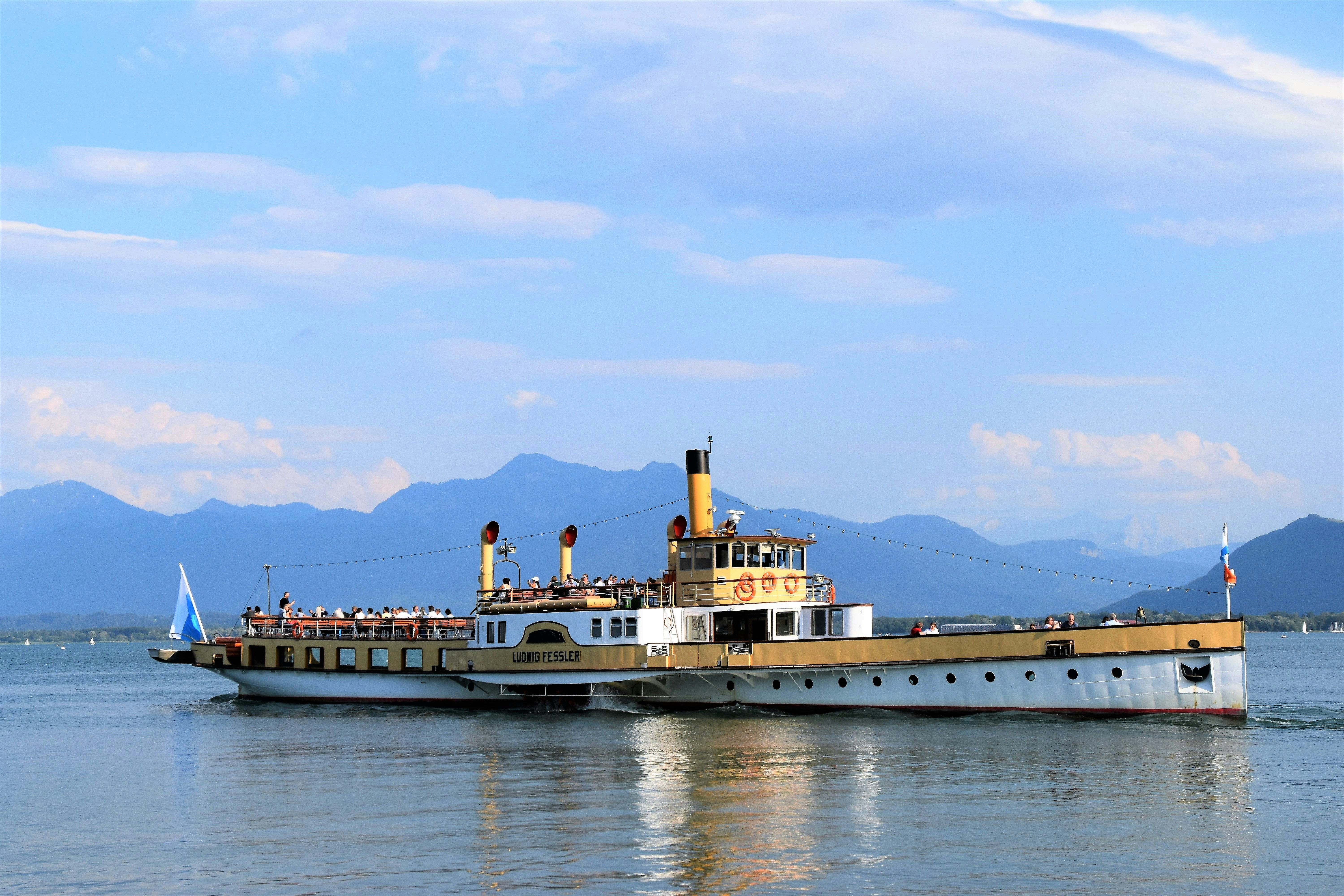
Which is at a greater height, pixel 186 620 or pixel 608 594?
pixel 608 594

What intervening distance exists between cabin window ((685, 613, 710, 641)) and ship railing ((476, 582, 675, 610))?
3.37 feet

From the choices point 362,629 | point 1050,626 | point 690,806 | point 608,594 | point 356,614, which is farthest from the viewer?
point 356,614

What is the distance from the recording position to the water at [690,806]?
2105 cm

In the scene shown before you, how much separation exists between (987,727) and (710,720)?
885cm

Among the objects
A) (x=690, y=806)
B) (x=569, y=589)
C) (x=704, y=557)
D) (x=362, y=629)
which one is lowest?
(x=690, y=806)

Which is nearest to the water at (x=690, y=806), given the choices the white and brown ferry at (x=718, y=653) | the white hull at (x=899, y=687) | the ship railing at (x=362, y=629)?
the white hull at (x=899, y=687)

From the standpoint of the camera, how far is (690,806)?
87.3 feet

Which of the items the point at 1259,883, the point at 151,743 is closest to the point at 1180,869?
the point at 1259,883

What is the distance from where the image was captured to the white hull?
37.6 meters

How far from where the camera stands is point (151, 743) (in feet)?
138

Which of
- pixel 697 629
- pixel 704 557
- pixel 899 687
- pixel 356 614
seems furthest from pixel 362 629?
pixel 899 687

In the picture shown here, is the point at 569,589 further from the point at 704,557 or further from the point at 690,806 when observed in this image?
the point at 690,806

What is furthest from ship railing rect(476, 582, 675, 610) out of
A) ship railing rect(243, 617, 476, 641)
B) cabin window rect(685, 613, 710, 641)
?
ship railing rect(243, 617, 476, 641)

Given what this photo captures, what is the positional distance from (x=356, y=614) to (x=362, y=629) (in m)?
0.69
